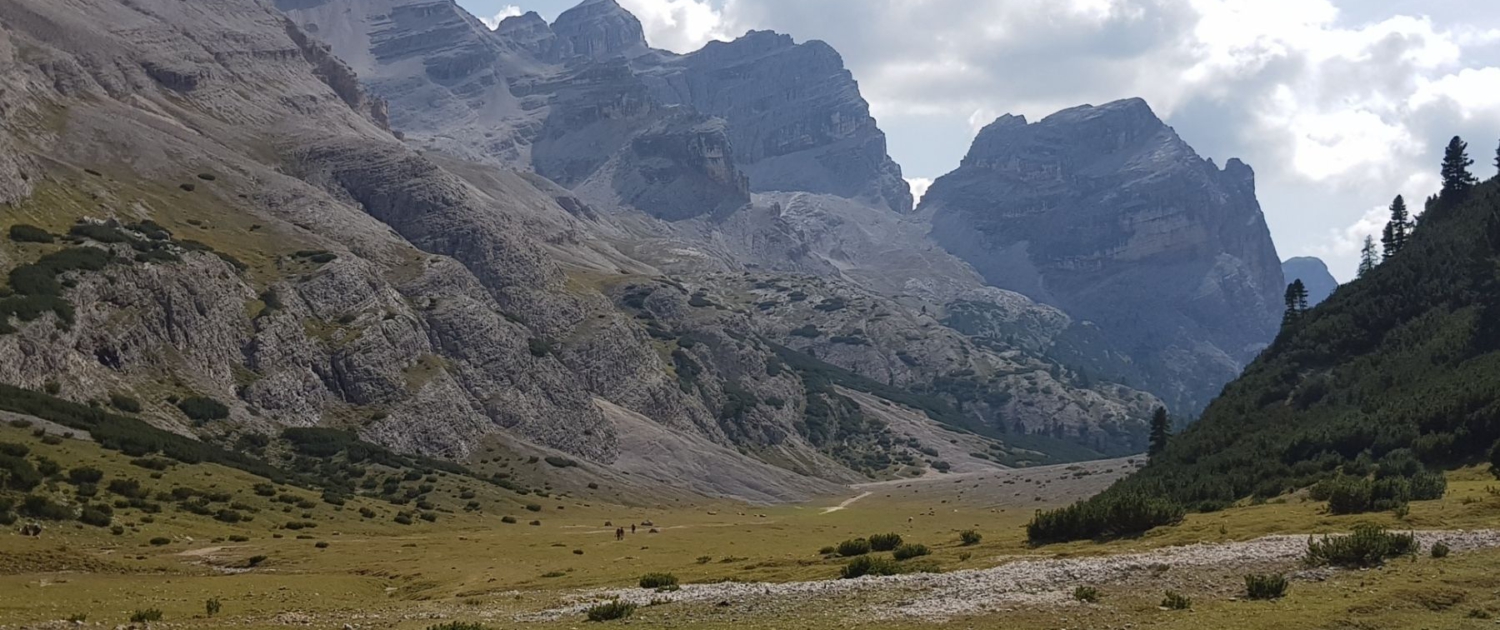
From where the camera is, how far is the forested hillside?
55438 mm

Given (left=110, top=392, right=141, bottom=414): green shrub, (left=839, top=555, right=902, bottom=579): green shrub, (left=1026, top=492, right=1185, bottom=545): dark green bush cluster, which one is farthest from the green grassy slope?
(left=110, top=392, right=141, bottom=414): green shrub

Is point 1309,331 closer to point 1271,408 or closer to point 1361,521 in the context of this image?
point 1271,408

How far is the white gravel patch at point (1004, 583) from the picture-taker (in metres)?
35.8

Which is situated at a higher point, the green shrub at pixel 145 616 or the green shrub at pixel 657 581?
the green shrub at pixel 145 616

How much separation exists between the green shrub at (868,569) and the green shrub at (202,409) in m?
134

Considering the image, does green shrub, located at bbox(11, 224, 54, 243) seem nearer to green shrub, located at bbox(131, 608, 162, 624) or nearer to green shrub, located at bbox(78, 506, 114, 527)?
green shrub, located at bbox(78, 506, 114, 527)

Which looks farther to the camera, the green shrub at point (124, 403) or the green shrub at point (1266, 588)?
the green shrub at point (124, 403)

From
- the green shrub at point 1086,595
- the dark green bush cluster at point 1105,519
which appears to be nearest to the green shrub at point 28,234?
the dark green bush cluster at point 1105,519

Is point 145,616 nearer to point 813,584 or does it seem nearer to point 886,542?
point 813,584

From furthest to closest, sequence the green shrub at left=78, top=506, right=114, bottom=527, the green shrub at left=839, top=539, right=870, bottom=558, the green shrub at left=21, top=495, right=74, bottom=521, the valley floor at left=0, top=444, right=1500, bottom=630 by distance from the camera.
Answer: the green shrub at left=78, top=506, right=114, bottom=527 → the green shrub at left=21, top=495, right=74, bottom=521 → the green shrub at left=839, top=539, right=870, bottom=558 → the valley floor at left=0, top=444, right=1500, bottom=630

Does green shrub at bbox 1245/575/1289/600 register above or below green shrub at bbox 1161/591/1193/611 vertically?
above

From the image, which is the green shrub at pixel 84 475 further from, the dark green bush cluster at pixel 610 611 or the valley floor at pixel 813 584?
the dark green bush cluster at pixel 610 611

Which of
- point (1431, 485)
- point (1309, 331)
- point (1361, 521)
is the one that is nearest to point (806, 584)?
point (1361, 521)

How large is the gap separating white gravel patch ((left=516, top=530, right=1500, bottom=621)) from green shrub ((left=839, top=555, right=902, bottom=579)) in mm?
1353
